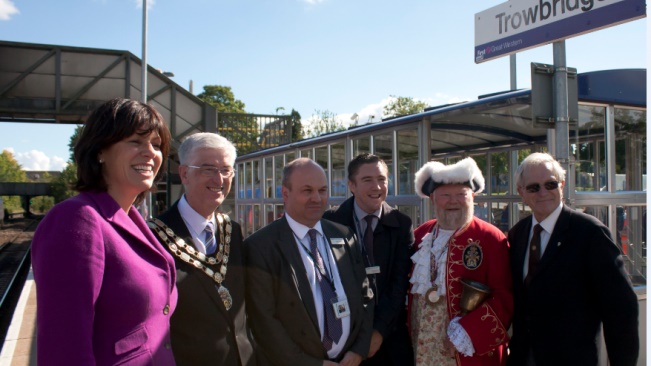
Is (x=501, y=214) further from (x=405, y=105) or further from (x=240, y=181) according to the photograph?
(x=405, y=105)

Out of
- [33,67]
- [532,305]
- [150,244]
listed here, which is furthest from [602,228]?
[33,67]

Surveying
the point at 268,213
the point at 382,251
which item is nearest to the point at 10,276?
the point at 268,213

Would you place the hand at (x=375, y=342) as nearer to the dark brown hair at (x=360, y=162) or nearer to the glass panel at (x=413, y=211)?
the dark brown hair at (x=360, y=162)

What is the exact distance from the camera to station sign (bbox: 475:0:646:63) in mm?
3484

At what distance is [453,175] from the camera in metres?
3.26

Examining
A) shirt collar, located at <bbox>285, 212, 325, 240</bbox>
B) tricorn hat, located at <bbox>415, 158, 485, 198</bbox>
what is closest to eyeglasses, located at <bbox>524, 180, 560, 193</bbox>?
tricorn hat, located at <bbox>415, 158, 485, 198</bbox>

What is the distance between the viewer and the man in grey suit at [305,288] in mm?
2855

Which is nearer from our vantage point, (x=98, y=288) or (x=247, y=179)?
(x=98, y=288)

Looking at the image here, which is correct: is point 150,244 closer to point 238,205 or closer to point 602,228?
point 602,228

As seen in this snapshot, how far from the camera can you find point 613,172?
4.96 meters

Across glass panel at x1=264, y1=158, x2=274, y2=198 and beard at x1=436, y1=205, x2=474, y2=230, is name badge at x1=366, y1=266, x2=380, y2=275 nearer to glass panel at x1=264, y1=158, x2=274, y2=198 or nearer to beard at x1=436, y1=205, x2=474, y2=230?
beard at x1=436, y1=205, x2=474, y2=230

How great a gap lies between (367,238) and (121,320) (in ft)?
7.00

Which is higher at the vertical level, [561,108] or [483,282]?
[561,108]

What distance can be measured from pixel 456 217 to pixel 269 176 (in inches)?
298
